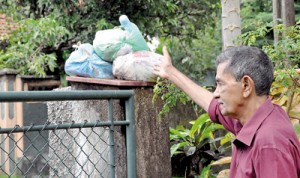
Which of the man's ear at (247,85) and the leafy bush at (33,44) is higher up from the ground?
the leafy bush at (33,44)

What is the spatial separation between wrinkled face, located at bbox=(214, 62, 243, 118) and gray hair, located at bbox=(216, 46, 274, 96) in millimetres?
25

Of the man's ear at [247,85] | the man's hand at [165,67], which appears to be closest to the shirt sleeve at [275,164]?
the man's ear at [247,85]

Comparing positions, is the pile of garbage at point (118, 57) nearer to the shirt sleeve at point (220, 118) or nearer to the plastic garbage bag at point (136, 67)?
the plastic garbage bag at point (136, 67)

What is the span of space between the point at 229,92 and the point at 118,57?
5.86ft

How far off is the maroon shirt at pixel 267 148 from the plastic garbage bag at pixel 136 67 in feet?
5.36

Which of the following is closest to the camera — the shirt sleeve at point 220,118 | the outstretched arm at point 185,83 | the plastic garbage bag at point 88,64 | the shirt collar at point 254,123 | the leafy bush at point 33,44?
the shirt collar at point 254,123

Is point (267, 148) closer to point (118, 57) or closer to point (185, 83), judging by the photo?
point (185, 83)

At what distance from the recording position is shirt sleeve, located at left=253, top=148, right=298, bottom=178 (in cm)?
224

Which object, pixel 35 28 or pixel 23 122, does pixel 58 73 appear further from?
pixel 35 28

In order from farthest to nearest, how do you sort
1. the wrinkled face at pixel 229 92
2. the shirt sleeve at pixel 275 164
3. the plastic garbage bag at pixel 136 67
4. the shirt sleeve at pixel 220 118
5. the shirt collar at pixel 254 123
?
the plastic garbage bag at pixel 136 67 → the shirt sleeve at pixel 220 118 → the wrinkled face at pixel 229 92 → the shirt collar at pixel 254 123 → the shirt sleeve at pixel 275 164

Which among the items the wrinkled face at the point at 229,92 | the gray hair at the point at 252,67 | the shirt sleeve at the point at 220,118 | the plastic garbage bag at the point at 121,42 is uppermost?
the plastic garbage bag at the point at 121,42

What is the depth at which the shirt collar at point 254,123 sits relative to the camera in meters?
2.42

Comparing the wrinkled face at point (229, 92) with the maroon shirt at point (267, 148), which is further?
the wrinkled face at point (229, 92)

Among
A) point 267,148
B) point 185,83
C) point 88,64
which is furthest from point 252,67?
point 88,64
